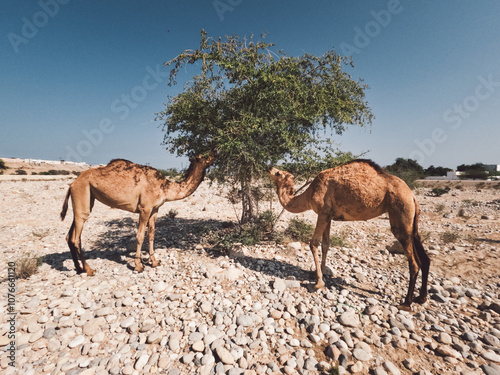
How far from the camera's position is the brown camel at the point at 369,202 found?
159 inches

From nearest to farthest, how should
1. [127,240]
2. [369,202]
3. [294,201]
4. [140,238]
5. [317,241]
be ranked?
[369,202] → [317,241] → [294,201] → [140,238] → [127,240]

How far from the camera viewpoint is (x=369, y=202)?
4.25 metres

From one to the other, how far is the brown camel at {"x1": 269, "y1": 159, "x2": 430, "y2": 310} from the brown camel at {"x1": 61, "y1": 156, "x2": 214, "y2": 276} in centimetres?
299

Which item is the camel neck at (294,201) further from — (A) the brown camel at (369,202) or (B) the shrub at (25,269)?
(B) the shrub at (25,269)

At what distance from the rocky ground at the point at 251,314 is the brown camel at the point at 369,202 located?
0.71 meters

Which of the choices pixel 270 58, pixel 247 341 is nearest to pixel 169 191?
pixel 247 341

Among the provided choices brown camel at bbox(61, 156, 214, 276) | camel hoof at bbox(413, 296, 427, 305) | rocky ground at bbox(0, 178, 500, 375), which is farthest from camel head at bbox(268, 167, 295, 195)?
camel hoof at bbox(413, 296, 427, 305)

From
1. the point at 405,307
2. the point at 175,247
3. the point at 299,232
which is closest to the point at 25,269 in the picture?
the point at 175,247

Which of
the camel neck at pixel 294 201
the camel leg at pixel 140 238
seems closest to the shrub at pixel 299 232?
the camel neck at pixel 294 201

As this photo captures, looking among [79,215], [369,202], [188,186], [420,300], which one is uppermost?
[188,186]

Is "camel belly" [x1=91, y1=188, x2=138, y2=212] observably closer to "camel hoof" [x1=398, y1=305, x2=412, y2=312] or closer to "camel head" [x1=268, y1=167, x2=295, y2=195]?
"camel head" [x1=268, y1=167, x2=295, y2=195]

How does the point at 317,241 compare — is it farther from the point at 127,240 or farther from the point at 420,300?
the point at 127,240

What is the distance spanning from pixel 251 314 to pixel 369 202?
303 cm

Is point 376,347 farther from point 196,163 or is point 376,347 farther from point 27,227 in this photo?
point 27,227
